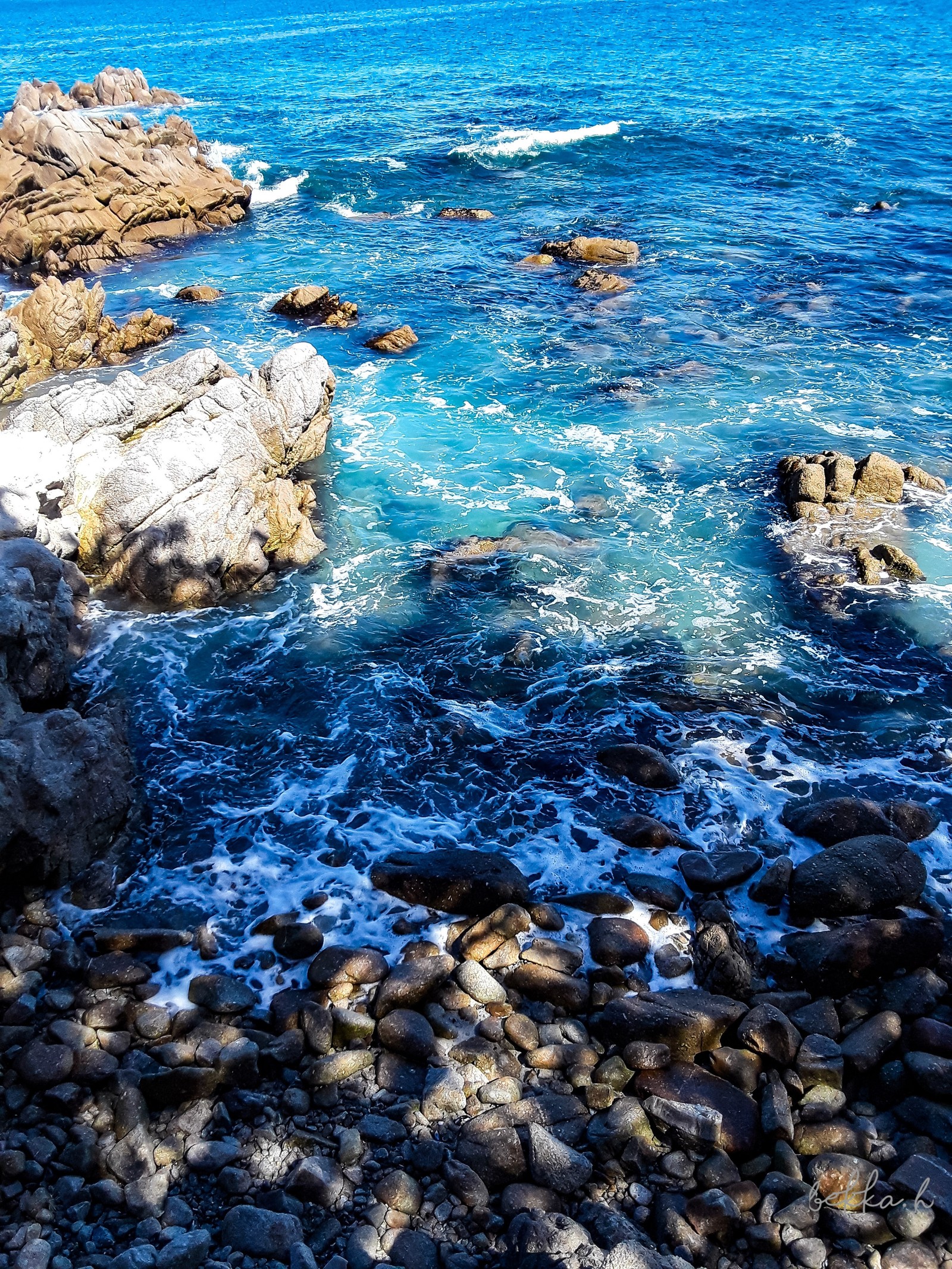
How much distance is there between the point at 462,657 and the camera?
14492mm

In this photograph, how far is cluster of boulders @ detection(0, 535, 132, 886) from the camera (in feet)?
33.0

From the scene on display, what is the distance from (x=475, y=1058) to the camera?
8430mm

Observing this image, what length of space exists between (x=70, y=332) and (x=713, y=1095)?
2468cm

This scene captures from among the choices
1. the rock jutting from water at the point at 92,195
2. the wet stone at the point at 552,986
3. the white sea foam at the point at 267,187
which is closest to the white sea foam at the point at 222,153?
the white sea foam at the point at 267,187

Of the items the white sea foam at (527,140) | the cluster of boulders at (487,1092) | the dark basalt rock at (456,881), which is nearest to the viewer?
the cluster of boulders at (487,1092)

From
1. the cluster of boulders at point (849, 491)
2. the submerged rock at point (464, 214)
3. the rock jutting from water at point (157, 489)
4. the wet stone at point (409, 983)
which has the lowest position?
the wet stone at point (409, 983)

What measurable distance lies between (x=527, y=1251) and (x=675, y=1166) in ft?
4.69

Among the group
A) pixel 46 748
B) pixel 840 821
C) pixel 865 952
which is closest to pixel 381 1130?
pixel 865 952

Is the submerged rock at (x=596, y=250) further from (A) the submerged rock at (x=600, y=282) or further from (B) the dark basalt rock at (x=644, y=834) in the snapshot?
(B) the dark basalt rock at (x=644, y=834)

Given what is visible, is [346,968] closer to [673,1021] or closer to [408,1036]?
[408,1036]

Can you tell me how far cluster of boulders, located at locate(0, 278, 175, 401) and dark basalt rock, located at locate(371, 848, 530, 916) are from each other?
1903 centimetres

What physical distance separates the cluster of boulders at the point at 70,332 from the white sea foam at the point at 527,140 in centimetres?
2378

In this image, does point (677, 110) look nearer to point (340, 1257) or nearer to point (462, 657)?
point (462, 657)

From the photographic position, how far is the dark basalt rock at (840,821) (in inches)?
427
